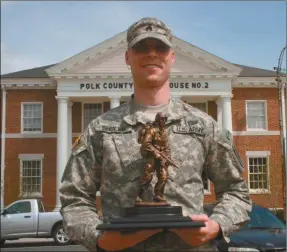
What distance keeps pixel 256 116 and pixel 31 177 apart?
45.1ft

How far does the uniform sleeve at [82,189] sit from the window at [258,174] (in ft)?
90.9

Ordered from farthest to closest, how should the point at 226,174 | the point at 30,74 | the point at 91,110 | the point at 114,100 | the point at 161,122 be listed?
the point at 30,74
the point at 91,110
the point at 114,100
the point at 226,174
the point at 161,122

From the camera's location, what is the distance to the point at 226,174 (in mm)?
2416

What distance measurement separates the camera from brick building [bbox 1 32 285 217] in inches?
1146

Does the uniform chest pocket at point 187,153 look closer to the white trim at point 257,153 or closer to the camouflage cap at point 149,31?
the camouflage cap at point 149,31

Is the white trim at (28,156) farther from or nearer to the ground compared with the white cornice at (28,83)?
nearer to the ground

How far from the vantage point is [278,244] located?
8.50 m

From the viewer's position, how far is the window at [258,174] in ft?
96.3

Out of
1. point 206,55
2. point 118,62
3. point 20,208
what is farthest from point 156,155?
point 206,55

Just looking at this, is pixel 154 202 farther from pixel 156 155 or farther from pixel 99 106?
pixel 99 106

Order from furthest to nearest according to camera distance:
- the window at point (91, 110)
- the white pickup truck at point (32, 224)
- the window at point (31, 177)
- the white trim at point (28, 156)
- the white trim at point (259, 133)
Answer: the window at point (91, 110)
the white trim at point (259, 133)
the white trim at point (28, 156)
the window at point (31, 177)
the white pickup truck at point (32, 224)

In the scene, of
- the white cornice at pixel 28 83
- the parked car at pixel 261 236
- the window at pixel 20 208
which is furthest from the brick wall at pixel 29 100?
the parked car at pixel 261 236

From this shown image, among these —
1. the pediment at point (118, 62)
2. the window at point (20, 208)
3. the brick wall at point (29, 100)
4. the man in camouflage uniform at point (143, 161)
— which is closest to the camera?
the man in camouflage uniform at point (143, 161)

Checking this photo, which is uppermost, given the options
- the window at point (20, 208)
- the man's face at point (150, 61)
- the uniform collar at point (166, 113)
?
the man's face at point (150, 61)
